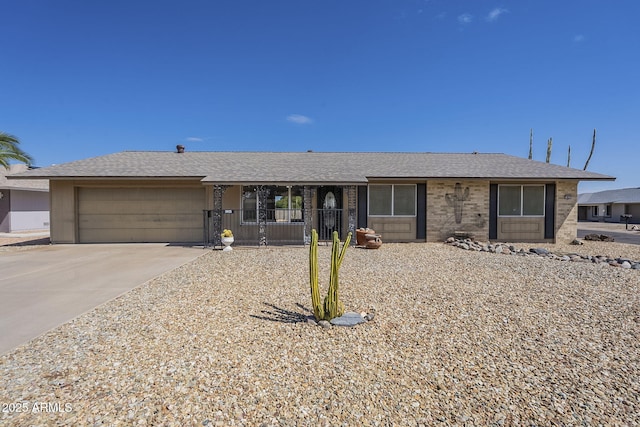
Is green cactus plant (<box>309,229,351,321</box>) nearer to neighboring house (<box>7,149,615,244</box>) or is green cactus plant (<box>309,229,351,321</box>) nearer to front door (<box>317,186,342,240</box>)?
neighboring house (<box>7,149,615,244</box>)

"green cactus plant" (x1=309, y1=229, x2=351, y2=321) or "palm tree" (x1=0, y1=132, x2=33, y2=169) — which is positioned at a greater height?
"palm tree" (x1=0, y1=132, x2=33, y2=169)

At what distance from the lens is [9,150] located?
560 inches

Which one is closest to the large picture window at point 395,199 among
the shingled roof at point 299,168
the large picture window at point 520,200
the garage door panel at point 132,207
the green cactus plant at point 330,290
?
the shingled roof at point 299,168

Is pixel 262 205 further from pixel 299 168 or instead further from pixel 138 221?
pixel 138 221

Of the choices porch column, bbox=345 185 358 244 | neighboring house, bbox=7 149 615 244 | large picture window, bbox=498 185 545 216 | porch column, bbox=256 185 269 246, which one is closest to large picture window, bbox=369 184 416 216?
neighboring house, bbox=7 149 615 244

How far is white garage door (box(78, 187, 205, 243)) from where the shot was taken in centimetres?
1178

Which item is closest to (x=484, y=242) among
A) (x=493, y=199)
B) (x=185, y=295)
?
(x=493, y=199)

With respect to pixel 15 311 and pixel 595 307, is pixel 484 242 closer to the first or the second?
pixel 595 307

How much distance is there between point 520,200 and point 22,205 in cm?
2668

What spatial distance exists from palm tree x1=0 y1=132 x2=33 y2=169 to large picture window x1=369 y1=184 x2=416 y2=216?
54.7 ft

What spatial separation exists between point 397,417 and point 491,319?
8.54 ft

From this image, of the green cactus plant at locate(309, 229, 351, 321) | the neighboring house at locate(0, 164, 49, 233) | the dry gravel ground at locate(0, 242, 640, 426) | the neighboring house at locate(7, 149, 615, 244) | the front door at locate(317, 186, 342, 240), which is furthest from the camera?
the neighboring house at locate(0, 164, 49, 233)

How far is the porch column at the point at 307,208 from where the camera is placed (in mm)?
11203

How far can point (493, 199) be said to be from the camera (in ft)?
40.1
